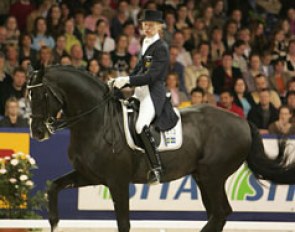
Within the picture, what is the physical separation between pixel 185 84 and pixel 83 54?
171cm

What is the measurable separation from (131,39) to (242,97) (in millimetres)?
2243

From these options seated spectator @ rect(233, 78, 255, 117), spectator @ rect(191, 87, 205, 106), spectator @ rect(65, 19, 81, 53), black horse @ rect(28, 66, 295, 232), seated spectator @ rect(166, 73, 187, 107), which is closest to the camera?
black horse @ rect(28, 66, 295, 232)

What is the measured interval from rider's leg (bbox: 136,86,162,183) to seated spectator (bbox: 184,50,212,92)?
5.47 meters

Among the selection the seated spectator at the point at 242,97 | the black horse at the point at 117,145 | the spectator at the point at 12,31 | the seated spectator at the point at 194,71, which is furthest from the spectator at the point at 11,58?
the black horse at the point at 117,145

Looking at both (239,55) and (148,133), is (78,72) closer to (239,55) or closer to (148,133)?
(148,133)

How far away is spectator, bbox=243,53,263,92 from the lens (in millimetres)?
14648

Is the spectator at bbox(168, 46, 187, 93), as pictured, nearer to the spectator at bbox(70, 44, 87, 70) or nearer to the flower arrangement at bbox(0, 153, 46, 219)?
the spectator at bbox(70, 44, 87, 70)

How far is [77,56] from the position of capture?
541 inches

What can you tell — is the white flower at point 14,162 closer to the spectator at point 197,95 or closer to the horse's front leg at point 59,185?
the horse's front leg at point 59,185

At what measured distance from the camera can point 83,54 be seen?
1422 cm

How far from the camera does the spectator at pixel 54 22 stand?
47.3 feet

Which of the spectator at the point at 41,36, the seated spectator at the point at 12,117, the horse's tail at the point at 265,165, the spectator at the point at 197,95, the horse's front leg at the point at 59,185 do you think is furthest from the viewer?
the spectator at the point at 41,36

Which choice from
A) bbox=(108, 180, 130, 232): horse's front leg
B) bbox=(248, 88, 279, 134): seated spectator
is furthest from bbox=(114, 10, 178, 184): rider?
bbox=(248, 88, 279, 134): seated spectator

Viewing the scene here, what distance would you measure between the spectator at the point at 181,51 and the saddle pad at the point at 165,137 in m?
5.87
